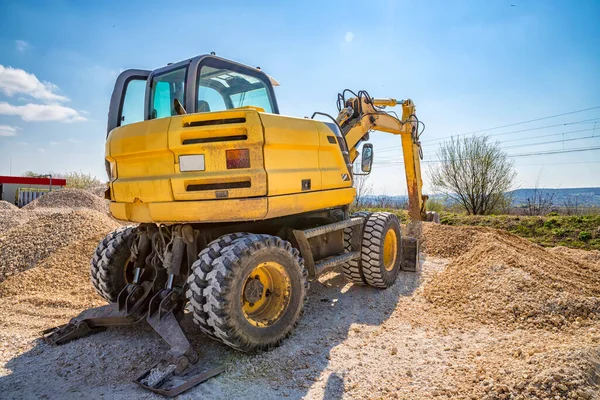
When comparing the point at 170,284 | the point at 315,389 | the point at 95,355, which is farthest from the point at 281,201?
the point at 95,355

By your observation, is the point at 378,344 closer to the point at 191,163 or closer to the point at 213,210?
the point at 213,210

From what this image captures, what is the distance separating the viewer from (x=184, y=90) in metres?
3.90

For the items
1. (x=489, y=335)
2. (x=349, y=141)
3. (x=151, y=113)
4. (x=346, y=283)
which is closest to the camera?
(x=489, y=335)

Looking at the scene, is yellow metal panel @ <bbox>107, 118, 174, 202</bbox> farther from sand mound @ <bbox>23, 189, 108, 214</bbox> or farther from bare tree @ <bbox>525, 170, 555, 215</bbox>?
bare tree @ <bbox>525, 170, 555, 215</bbox>

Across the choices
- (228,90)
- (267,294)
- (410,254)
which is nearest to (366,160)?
(410,254)

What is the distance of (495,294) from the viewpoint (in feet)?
16.2

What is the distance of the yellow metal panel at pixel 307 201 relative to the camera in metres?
3.73

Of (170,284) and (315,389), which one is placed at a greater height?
(170,284)

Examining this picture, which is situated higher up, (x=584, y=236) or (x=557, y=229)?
(x=557, y=229)

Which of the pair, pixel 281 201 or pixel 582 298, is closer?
pixel 281 201

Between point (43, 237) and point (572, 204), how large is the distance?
17.4 meters

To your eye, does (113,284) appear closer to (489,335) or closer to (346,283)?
(346,283)

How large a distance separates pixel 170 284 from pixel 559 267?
6.07 metres

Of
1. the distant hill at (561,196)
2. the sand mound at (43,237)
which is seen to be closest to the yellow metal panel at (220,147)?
the sand mound at (43,237)
